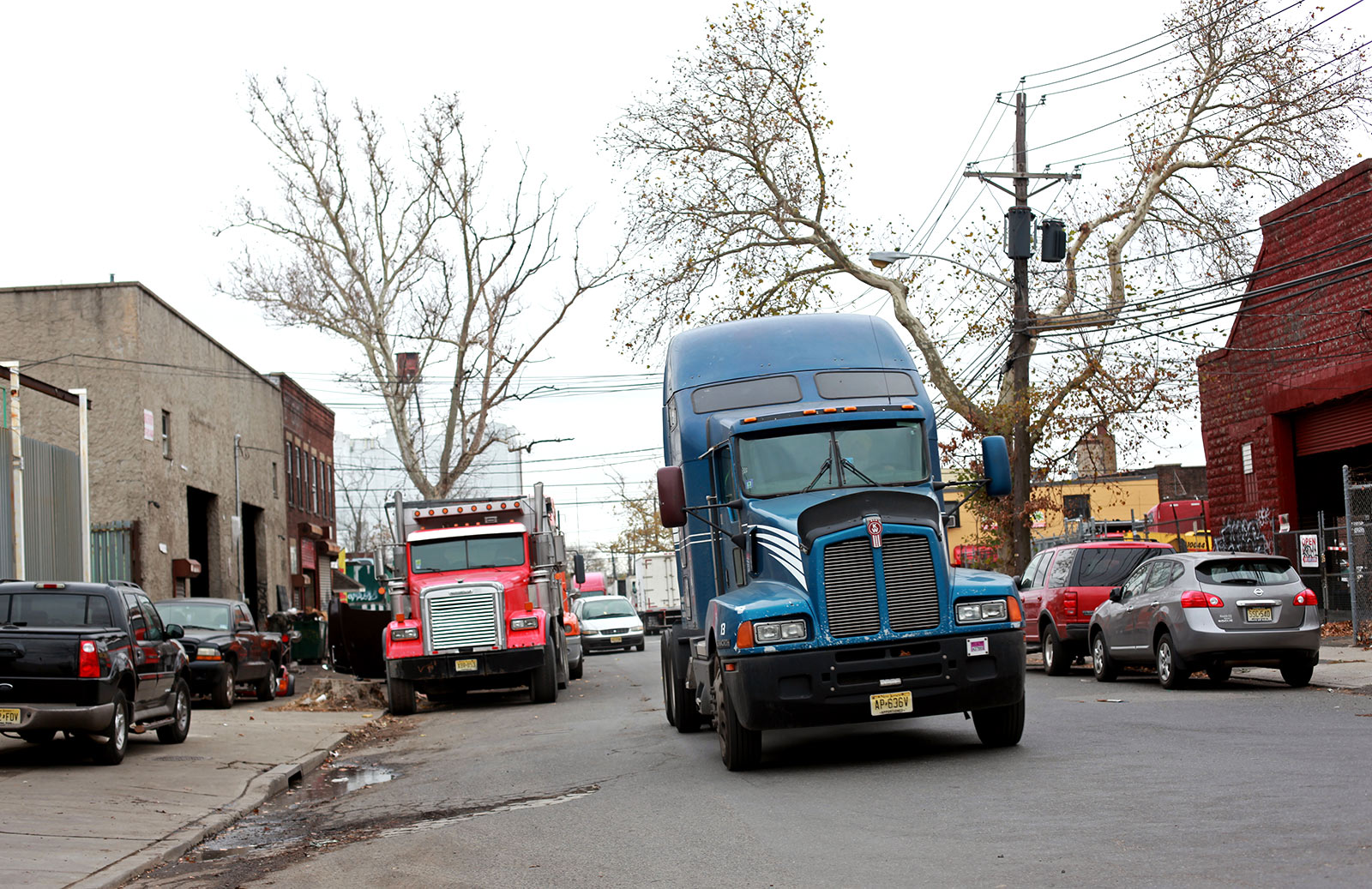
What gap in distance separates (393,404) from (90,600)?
98.5ft

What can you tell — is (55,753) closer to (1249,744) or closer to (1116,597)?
(1249,744)

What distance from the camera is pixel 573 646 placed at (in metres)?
27.4

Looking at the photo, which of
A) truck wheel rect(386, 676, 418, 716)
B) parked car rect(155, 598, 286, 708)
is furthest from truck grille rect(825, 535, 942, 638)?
parked car rect(155, 598, 286, 708)

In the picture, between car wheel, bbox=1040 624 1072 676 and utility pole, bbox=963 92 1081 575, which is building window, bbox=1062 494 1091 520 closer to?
utility pole, bbox=963 92 1081 575

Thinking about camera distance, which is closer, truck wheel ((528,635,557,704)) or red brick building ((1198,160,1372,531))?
truck wheel ((528,635,557,704))

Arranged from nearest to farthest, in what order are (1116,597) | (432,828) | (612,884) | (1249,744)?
1. (612,884)
2. (432,828)
3. (1249,744)
4. (1116,597)

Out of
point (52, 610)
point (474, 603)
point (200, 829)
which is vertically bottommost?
point (200, 829)

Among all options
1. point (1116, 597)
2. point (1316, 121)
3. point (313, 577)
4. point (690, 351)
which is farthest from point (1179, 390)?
point (313, 577)

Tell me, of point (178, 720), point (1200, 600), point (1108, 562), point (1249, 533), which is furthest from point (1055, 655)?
point (178, 720)

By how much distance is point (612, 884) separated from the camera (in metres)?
7.41

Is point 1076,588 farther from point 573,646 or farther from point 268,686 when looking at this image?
point 268,686

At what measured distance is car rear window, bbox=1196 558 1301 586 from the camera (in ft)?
54.6

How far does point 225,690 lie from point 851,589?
13649 mm

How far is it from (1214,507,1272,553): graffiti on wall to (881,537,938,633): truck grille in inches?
774
